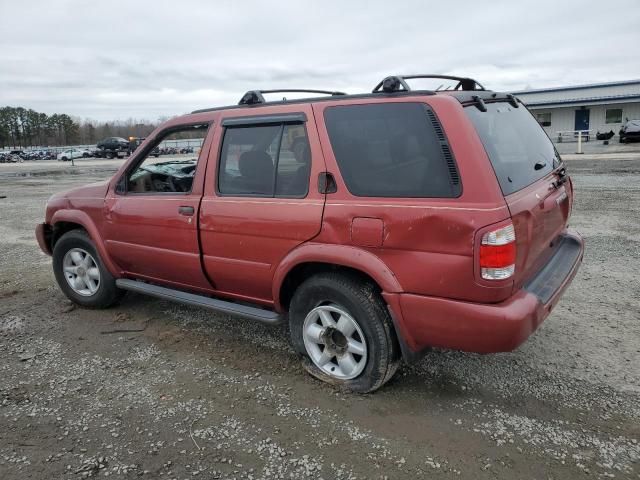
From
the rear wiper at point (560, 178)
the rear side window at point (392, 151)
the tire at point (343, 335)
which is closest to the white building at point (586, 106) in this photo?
the rear wiper at point (560, 178)

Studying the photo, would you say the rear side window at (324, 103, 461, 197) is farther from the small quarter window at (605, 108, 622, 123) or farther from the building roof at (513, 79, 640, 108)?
the small quarter window at (605, 108, 622, 123)

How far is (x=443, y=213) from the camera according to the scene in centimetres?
276

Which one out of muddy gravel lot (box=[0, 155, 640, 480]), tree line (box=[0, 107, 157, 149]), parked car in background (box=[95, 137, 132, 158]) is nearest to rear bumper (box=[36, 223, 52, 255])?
muddy gravel lot (box=[0, 155, 640, 480])

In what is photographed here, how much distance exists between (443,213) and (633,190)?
34.7ft

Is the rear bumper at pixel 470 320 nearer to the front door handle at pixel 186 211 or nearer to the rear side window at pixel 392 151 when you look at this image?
the rear side window at pixel 392 151

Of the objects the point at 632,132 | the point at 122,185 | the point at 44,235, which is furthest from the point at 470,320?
the point at 632,132

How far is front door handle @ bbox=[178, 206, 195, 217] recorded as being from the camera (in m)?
3.88

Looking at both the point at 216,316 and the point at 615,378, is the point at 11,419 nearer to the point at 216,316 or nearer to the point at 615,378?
the point at 216,316

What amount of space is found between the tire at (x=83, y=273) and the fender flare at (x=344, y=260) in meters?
2.22

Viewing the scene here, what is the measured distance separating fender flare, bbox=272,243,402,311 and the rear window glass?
80 cm

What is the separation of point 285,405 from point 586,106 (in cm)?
4766

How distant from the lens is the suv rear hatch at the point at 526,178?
2.85 m

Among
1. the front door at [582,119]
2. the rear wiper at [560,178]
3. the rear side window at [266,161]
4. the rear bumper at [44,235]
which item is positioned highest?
the front door at [582,119]

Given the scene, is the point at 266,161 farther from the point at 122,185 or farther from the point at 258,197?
the point at 122,185
